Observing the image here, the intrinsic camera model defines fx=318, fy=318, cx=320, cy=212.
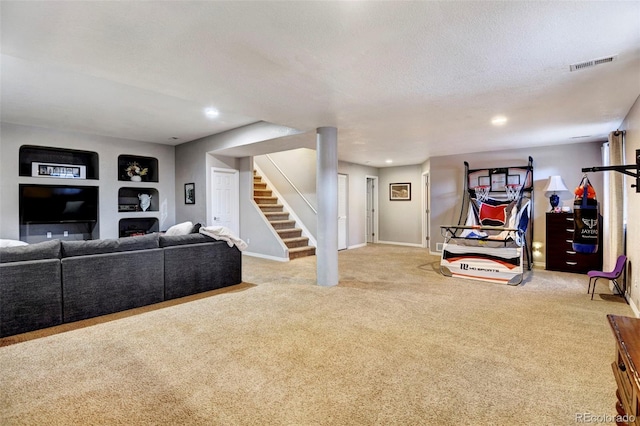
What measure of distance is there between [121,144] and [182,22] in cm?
561

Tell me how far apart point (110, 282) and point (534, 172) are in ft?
22.9

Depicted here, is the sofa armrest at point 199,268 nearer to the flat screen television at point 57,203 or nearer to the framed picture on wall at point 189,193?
the framed picture on wall at point 189,193

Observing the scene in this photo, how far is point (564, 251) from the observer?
538 cm

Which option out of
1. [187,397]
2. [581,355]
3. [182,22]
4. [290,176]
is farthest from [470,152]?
[187,397]

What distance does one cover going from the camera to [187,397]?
6.31 feet

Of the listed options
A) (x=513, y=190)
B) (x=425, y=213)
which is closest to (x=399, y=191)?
(x=425, y=213)

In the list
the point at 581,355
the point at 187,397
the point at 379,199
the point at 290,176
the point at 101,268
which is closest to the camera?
the point at 187,397

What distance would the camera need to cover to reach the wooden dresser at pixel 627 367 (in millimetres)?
1010

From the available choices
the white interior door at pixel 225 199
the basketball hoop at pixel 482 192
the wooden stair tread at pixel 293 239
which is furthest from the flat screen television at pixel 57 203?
the basketball hoop at pixel 482 192

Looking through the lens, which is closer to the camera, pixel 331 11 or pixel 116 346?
pixel 331 11

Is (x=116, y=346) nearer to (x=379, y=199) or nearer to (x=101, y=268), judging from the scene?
(x=101, y=268)

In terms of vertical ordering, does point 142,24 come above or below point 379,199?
above

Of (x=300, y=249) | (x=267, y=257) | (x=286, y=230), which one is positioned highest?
(x=286, y=230)

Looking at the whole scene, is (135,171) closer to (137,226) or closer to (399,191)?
(137,226)
